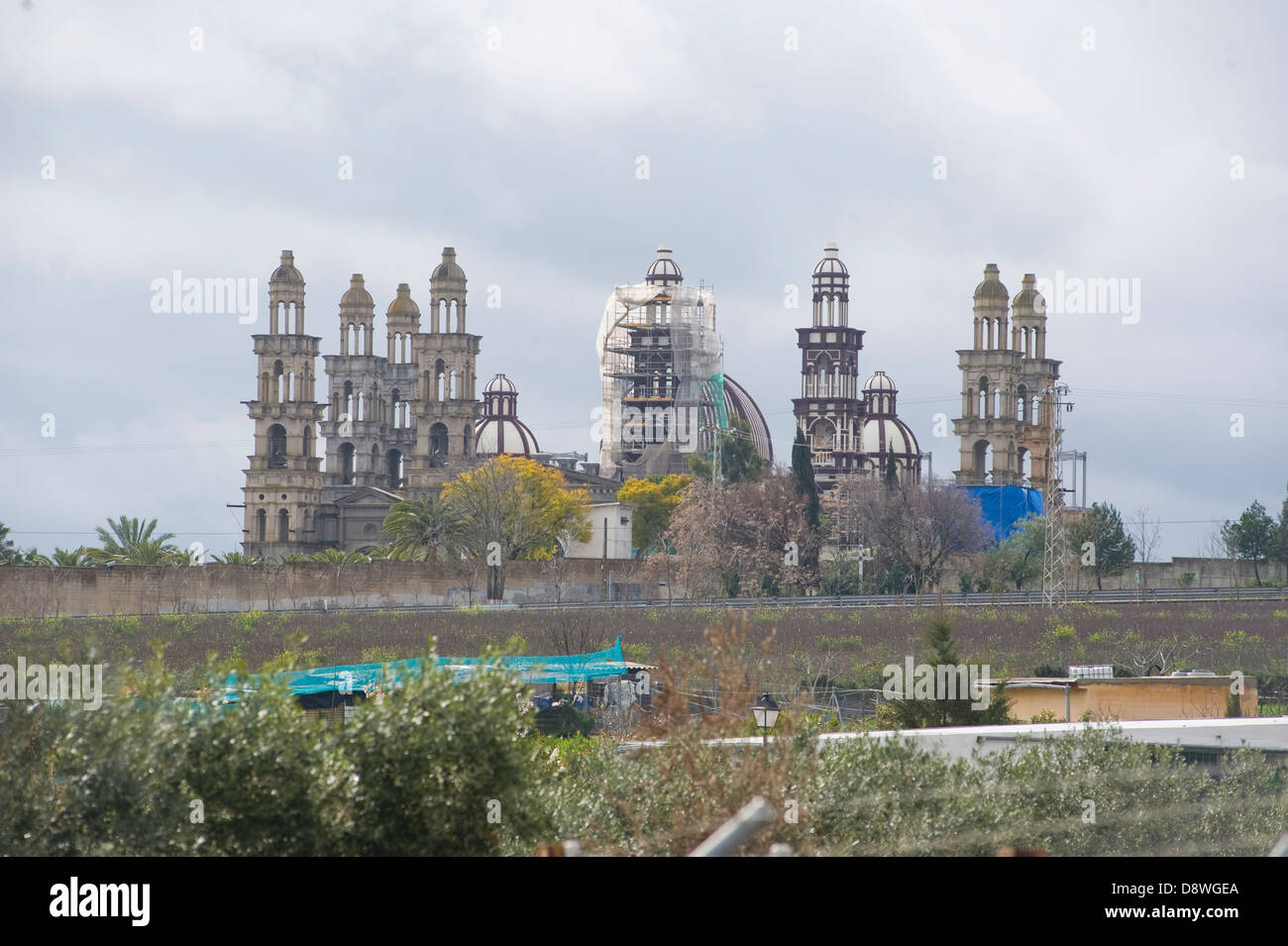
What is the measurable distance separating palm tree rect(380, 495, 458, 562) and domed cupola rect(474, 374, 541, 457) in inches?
1133

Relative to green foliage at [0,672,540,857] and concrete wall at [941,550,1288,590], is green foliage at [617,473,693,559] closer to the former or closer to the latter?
concrete wall at [941,550,1288,590]

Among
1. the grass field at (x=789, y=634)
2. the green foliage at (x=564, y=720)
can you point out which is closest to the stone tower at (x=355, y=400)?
the grass field at (x=789, y=634)

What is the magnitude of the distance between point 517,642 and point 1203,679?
2178 cm

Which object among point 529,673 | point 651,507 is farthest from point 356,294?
point 529,673

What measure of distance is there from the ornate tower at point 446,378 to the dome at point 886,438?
28726 millimetres

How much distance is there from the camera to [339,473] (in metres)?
104

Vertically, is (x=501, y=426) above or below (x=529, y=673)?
above

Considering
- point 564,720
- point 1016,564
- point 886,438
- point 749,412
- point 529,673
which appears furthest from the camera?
point 749,412

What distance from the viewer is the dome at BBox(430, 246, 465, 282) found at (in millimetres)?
100312

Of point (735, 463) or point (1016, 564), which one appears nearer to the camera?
point (1016, 564)

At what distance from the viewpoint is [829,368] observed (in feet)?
373

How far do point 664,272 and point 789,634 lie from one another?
72.5 m

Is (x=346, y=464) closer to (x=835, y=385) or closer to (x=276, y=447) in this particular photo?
(x=276, y=447)

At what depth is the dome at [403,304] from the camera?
349 feet
